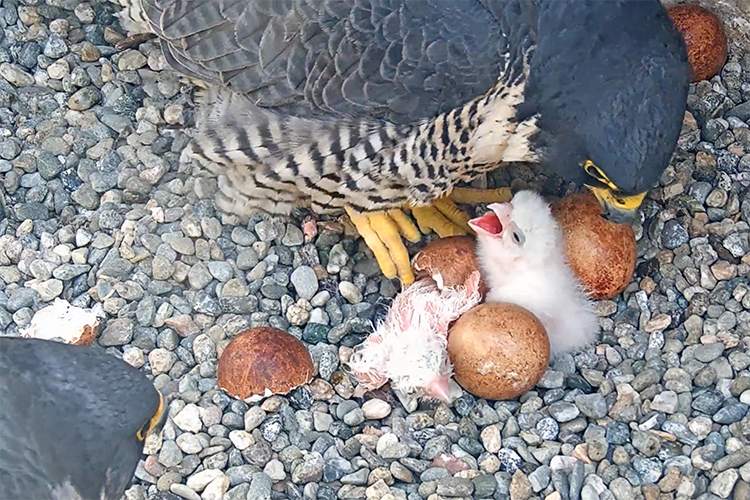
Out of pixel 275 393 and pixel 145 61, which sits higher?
pixel 145 61

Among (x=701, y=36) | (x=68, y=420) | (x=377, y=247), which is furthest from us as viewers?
(x=701, y=36)

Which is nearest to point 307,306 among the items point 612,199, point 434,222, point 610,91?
point 434,222

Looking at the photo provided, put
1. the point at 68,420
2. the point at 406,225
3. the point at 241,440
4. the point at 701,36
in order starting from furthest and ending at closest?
the point at 701,36 < the point at 406,225 < the point at 241,440 < the point at 68,420

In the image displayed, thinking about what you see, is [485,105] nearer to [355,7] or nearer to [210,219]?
[355,7]

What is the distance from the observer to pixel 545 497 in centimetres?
293

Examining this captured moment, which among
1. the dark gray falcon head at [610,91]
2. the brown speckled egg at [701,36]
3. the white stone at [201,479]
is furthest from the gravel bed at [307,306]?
the dark gray falcon head at [610,91]

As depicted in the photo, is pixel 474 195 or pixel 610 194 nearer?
pixel 610 194

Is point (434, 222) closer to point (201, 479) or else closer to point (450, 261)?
point (450, 261)

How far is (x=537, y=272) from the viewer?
3.25m

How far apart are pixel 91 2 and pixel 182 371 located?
166cm

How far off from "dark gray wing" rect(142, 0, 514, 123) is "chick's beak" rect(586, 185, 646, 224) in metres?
0.45

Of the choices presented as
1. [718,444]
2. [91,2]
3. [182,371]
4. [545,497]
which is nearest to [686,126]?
[718,444]

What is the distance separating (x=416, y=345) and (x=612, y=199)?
0.69 metres

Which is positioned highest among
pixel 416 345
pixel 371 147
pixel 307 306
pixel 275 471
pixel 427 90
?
pixel 427 90
